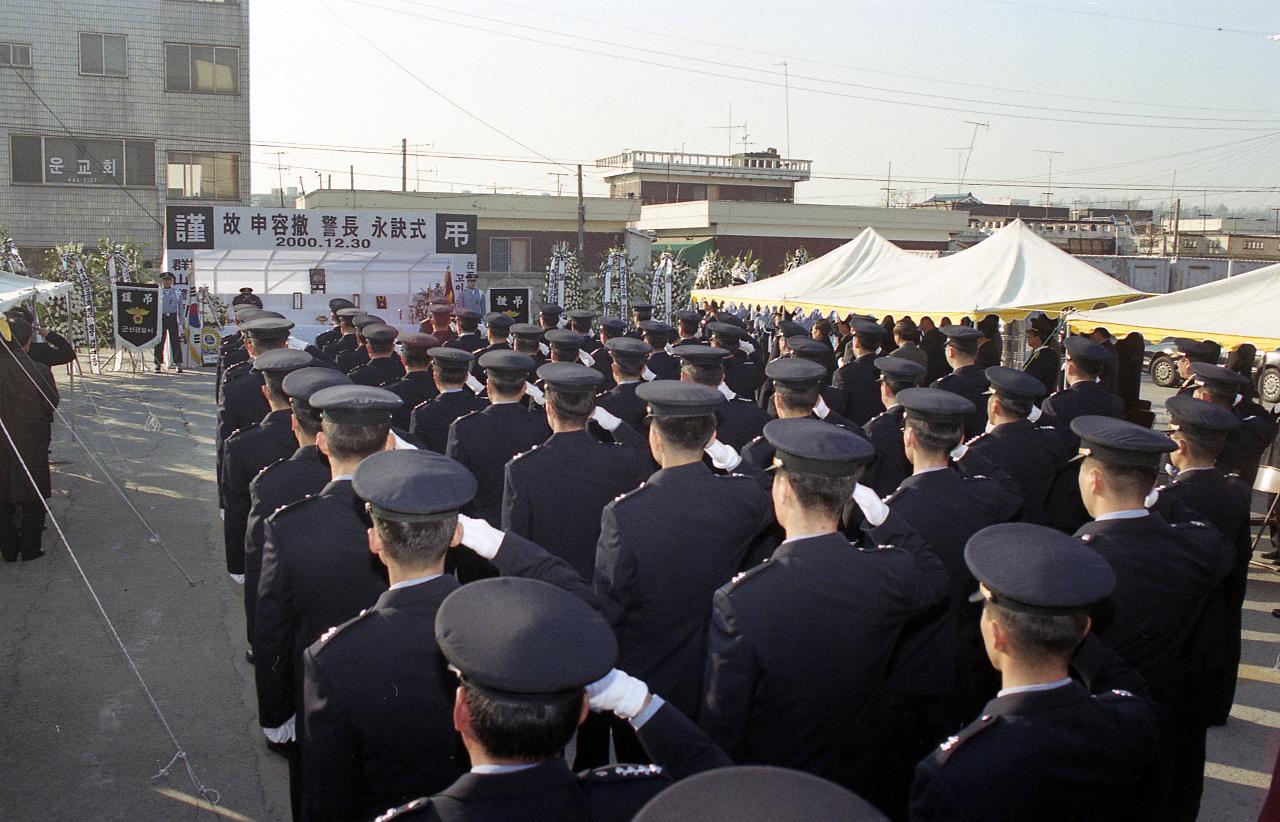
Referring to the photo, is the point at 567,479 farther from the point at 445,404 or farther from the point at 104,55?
the point at 104,55

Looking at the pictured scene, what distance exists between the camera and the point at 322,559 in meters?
3.15

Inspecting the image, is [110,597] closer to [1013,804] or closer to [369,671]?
[369,671]

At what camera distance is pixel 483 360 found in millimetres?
5121

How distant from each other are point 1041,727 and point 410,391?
18.4 ft

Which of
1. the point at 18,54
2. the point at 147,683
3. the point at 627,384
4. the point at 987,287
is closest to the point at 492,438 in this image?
the point at 627,384

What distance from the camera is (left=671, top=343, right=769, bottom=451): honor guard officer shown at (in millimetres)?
5625

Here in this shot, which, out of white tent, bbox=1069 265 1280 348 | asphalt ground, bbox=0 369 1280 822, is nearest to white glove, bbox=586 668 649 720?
asphalt ground, bbox=0 369 1280 822

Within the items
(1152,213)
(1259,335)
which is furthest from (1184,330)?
(1152,213)

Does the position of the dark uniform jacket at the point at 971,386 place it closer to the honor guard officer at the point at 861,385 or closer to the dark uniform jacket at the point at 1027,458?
the honor guard officer at the point at 861,385

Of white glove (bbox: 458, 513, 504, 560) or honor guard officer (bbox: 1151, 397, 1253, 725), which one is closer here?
white glove (bbox: 458, 513, 504, 560)

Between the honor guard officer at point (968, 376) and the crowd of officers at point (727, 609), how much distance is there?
1.76 metres

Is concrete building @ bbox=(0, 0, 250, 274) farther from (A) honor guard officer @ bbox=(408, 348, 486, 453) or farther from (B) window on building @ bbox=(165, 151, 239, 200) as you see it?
(A) honor guard officer @ bbox=(408, 348, 486, 453)

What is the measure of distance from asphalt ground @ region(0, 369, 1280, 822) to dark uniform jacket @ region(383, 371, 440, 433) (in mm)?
1621

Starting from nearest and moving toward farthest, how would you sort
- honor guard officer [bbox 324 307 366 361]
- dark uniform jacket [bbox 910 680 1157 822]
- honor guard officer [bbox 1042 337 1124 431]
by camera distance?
dark uniform jacket [bbox 910 680 1157 822]
honor guard officer [bbox 1042 337 1124 431]
honor guard officer [bbox 324 307 366 361]
